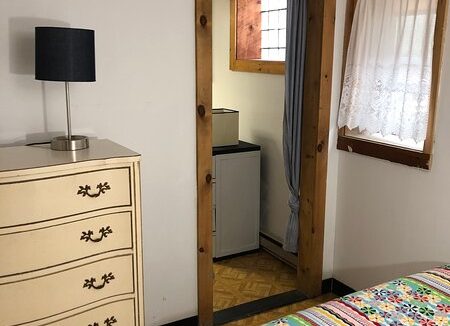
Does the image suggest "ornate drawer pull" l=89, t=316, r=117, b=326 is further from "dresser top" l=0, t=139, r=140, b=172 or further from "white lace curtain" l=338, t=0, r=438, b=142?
"white lace curtain" l=338, t=0, r=438, b=142

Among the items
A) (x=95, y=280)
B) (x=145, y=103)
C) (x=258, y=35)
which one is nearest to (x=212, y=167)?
(x=145, y=103)

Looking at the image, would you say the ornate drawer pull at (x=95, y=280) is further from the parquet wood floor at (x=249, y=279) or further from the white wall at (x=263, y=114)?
the white wall at (x=263, y=114)

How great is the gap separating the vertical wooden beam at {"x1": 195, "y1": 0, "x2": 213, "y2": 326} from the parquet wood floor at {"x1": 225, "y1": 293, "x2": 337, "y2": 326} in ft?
0.74

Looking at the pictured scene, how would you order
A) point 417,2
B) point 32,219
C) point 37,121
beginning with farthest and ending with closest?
point 417,2 → point 37,121 → point 32,219

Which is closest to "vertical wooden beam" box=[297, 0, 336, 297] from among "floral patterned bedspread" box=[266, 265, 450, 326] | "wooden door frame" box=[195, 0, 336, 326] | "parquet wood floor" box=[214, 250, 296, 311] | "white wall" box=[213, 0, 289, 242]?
"wooden door frame" box=[195, 0, 336, 326]

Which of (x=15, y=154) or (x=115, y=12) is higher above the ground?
(x=115, y=12)

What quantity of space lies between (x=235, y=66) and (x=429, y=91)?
199 cm

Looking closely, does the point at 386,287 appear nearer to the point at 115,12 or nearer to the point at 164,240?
the point at 164,240

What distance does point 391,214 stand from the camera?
2666 mm

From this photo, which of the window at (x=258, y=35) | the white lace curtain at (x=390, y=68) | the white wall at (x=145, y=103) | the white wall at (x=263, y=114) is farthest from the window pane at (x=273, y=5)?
the white wall at (x=145, y=103)

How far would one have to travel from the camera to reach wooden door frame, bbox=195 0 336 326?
95.3 inches

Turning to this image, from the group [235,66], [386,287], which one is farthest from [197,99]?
[235,66]

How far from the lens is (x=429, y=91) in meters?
2.33

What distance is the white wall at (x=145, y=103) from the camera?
201 cm
